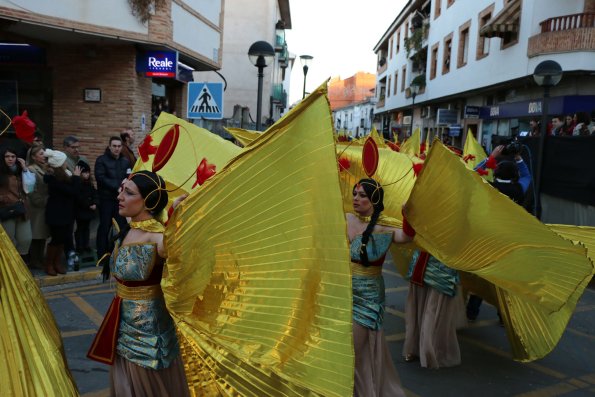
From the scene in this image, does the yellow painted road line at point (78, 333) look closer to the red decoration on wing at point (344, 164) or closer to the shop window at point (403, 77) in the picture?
the red decoration on wing at point (344, 164)

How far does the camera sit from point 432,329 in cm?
452

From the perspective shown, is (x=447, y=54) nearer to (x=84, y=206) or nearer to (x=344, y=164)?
(x=84, y=206)

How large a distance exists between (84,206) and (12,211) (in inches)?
34.9

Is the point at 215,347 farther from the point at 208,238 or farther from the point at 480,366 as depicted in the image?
the point at 480,366

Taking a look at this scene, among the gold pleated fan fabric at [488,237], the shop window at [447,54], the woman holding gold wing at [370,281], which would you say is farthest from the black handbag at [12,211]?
the shop window at [447,54]

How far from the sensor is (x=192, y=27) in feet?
41.6

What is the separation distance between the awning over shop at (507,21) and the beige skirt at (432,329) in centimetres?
1485

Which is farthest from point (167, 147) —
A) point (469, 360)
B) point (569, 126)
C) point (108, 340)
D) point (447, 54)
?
point (447, 54)

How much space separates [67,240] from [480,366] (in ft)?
16.5

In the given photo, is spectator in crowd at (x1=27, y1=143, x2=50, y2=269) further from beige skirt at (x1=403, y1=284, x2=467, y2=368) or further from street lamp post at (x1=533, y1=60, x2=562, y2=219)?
street lamp post at (x1=533, y1=60, x2=562, y2=219)

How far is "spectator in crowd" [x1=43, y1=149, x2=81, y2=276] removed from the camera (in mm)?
6371

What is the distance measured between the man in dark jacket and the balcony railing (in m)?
13.1

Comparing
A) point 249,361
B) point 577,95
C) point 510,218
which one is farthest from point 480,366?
point 577,95

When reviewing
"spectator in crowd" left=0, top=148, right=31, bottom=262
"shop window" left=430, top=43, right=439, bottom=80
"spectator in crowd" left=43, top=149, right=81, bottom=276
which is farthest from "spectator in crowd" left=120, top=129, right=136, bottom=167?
"shop window" left=430, top=43, right=439, bottom=80
